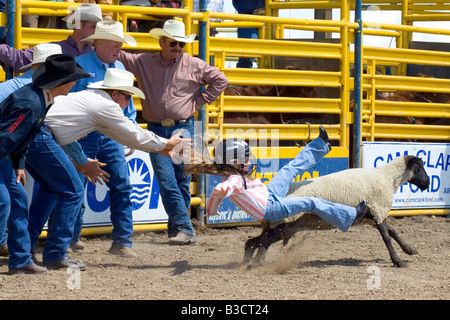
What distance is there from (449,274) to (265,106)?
10.9ft

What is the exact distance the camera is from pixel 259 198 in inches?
236

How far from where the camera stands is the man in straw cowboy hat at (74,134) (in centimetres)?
562

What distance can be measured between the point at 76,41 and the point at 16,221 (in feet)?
6.45

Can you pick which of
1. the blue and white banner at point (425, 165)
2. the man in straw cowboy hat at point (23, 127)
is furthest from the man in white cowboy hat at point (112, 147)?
the blue and white banner at point (425, 165)

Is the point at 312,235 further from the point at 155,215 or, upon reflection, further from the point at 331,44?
the point at 331,44

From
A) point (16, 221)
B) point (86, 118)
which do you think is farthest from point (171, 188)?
point (16, 221)

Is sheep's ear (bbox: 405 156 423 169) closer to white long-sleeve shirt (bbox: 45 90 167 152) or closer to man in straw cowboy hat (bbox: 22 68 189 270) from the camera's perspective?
man in straw cowboy hat (bbox: 22 68 189 270)

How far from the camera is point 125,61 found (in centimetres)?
727

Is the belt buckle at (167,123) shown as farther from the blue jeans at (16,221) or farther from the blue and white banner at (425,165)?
the blue and white banner at (425,165)

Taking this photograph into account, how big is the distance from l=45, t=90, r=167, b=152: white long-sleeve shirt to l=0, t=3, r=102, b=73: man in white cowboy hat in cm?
95

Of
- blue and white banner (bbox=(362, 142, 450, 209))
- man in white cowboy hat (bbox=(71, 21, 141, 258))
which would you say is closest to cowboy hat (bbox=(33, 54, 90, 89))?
man in white cowboy hat (bbox=(71, 21, 141, 258))

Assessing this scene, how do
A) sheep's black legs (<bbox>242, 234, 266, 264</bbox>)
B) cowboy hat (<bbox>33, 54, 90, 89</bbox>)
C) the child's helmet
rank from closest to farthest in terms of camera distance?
cowboy hat (<bbox>33, 54, 90, 89</bbox>)
the child's helmet
sheep's black legs (<bbox>242, 234, 266, 264</bbox>)

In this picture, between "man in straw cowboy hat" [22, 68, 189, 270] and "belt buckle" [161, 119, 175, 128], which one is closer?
"man in straw cowboy hat" [22, 68, 189, 270]

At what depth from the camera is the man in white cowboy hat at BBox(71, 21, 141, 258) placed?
6.38 meters
